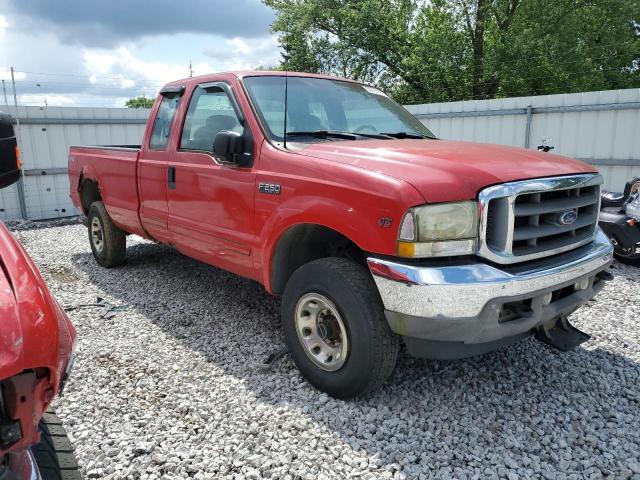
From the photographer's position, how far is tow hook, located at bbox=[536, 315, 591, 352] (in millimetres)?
2984

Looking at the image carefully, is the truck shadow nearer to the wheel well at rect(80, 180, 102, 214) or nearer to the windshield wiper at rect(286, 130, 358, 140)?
the windshield wiper at rect(286, 130, 358, 140)

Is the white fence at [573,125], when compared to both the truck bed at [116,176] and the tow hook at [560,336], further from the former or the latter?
the truck bed at [116,176]

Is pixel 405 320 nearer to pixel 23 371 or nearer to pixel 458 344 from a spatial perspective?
pixel 458 344

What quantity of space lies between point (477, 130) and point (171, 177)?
739 cm

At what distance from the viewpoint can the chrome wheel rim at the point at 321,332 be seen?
2.98m

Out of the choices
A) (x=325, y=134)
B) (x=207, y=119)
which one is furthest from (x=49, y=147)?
(x=325, y=134)

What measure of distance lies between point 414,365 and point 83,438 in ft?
6.91

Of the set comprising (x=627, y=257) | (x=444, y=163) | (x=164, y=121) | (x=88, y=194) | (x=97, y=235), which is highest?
(x=164, y=121)

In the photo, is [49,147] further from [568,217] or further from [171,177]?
[568,217]

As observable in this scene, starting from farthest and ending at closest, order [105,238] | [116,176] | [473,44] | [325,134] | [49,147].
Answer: [473,44], [49,147], [105,238], [116,176], [325,134]

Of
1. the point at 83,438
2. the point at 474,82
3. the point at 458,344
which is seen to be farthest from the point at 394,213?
the point at 474,82

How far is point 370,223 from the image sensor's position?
2.65m

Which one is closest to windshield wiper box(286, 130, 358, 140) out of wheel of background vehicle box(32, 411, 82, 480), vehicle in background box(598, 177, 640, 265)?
wheel of background vehicle box(32, 411, 82, 480)

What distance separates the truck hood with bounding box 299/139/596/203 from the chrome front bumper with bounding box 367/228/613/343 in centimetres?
38
